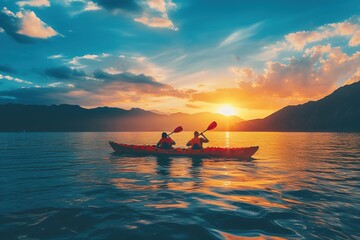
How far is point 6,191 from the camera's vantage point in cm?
1058

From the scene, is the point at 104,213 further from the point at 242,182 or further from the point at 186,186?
the point at 242,182

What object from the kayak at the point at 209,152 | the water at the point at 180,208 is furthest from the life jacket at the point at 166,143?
the water at the point at 180,208

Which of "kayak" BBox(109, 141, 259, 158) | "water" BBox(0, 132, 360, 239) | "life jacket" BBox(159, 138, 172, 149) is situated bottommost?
"water" BBox(0, 132, 360, 239)

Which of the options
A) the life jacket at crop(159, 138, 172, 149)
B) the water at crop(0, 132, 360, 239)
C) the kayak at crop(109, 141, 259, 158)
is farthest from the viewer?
the life jacket at crop(159, 138, 172, 149)

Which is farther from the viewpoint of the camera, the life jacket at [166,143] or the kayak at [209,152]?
the life jacket at [166,143]

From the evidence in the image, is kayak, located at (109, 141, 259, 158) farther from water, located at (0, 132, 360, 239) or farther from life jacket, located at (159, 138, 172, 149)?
water, located at (0, 132, 360, 239)

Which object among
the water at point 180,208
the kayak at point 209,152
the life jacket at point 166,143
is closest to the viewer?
the water at point 180,208

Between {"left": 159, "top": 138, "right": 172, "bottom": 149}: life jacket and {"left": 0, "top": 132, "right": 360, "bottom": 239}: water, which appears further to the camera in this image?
{"left": 159, "top": 138, "right": 172, "bottom": 149}: life jacket

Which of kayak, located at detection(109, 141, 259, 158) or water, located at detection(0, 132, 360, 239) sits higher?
kayak, located at detection(109, 141, 259, 158)

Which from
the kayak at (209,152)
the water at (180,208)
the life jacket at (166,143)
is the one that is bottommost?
the water at (180,208)

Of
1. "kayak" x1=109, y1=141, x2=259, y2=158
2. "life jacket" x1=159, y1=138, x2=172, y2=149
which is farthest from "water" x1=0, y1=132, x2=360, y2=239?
"life jacket" x1=159, y1=138, x2=172, y2=149

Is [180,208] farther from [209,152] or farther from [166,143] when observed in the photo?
[166,143]

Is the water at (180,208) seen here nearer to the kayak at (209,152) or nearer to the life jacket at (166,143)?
the kayak at (209,152)

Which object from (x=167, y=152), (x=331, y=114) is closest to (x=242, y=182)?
(x=167, y=152)
